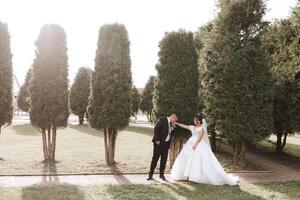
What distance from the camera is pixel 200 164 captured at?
14.0 meters

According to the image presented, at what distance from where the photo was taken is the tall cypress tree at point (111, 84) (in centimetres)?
1778

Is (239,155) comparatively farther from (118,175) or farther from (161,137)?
(118,175)

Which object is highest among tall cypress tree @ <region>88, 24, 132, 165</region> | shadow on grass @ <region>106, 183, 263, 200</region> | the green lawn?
tall cypress tree @ <region>88, 24, 132, 165</region>

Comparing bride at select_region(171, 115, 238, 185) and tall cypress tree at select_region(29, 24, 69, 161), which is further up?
tall cypress tree at select_region(29, 24, 69, 161)

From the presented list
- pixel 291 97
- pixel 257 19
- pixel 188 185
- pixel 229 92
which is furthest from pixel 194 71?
pixel 188 185

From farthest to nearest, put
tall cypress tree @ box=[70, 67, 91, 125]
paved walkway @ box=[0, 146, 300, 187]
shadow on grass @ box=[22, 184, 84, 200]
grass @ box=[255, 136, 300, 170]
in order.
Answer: tall cypress tree @ box=[70, 67, 91, 125]
grass @ box=[255, 136, 300, 170]
paved walkway @ box=[0, 146, 300, 187]
shadow on grass @ box=[22, 184, 84, 200]

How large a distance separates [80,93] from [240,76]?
30302 millimetres

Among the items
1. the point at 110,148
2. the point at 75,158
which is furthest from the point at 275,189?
the point at 75,158

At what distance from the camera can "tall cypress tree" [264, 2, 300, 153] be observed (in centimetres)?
1928

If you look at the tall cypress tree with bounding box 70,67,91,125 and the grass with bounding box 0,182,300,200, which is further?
the tall cypress tree with bounding box 70,67,91,125

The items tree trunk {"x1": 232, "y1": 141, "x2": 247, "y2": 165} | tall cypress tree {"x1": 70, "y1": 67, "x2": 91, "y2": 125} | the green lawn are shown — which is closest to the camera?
the green lawn

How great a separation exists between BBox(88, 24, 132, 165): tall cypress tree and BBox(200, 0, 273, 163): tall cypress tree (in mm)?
3825

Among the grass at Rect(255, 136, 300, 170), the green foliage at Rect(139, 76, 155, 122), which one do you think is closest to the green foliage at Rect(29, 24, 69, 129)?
the grass at Rect(255, 136, 300, 170)

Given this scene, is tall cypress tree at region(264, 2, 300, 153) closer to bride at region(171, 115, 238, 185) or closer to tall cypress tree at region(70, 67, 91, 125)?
bride at region(171, 115, 238, 185)
